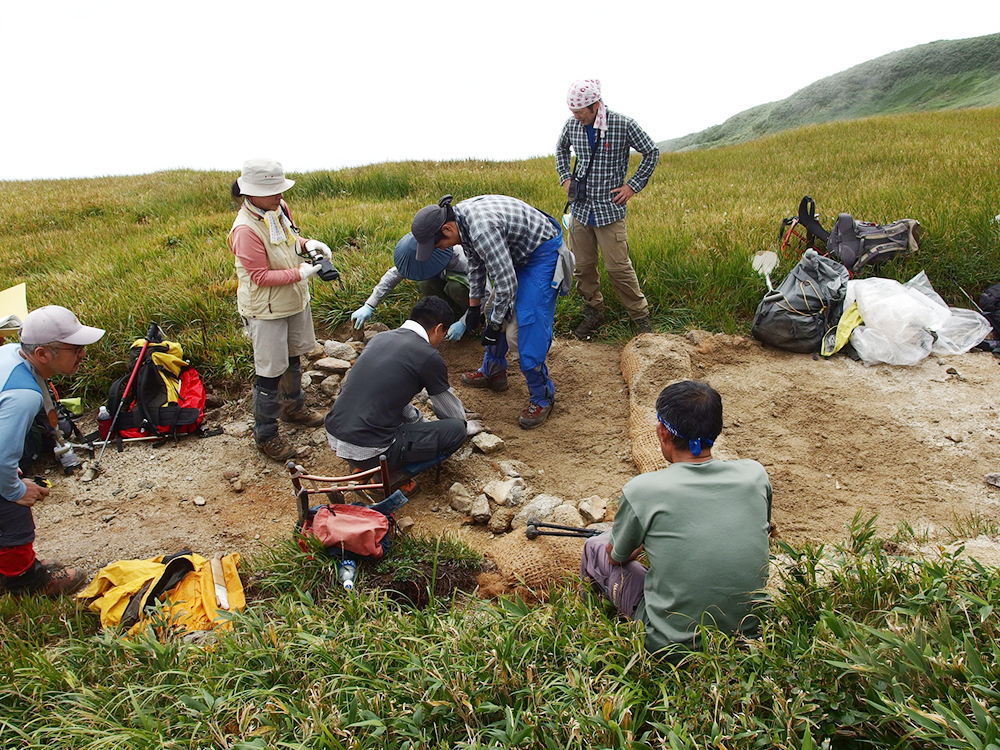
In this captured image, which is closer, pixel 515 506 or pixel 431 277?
pixel 515 506

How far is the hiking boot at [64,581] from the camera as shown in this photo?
12.5 ft

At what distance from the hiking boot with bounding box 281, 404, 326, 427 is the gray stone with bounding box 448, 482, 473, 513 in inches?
62.1

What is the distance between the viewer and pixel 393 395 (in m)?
4.25

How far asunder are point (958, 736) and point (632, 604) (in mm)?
A: 1435

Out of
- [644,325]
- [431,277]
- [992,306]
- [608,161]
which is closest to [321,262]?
[431,277]

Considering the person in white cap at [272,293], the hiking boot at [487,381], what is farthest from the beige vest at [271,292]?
the hiking boot at [487,381]

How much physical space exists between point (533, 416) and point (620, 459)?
85cm

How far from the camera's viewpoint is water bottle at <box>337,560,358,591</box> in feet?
11.2

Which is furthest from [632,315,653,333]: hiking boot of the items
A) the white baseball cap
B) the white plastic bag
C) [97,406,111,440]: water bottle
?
[97,406,111,440]: water bottle

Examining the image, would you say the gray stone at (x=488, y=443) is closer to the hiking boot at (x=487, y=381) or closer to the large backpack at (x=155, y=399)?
the hiking boot at (x=487, y=381)

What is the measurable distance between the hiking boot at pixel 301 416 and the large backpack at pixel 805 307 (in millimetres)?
4235

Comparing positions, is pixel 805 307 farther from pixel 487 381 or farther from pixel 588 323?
pixel 487 381

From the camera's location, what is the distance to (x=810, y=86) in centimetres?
2269

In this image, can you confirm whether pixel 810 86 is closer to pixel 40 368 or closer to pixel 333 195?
pixel 333 195
